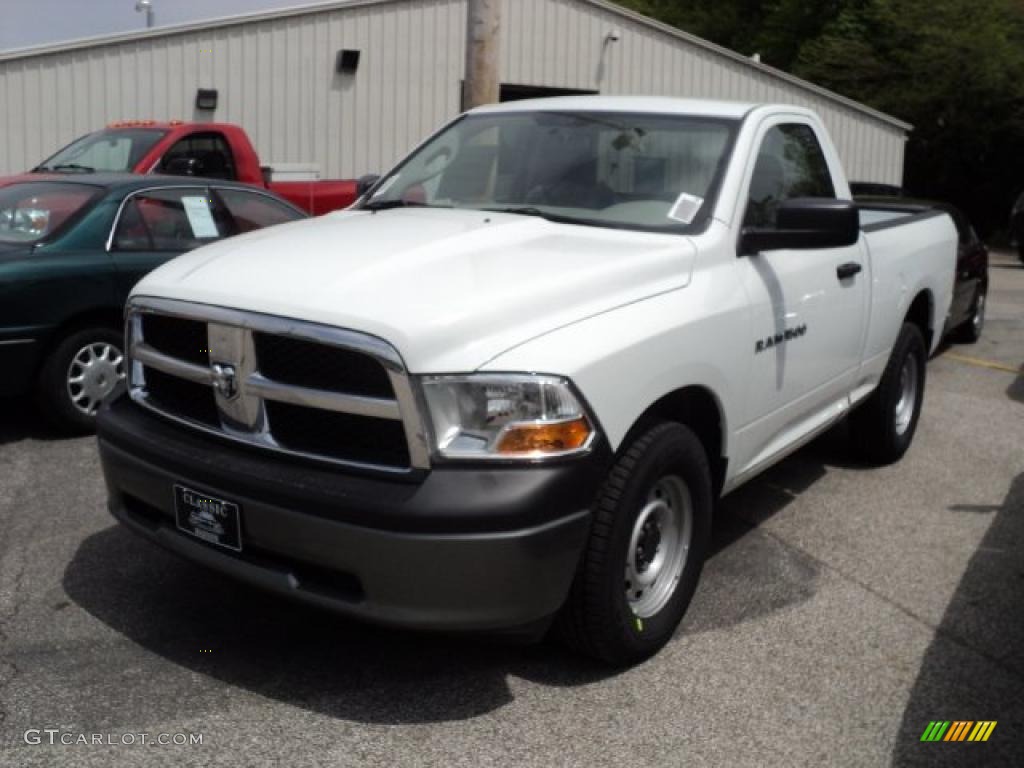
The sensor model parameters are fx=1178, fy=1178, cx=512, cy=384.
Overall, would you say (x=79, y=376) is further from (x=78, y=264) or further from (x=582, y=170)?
(x=582, y=170)

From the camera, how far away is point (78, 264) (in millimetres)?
6449

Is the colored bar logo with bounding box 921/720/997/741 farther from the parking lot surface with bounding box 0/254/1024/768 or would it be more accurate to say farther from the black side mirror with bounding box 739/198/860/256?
the black side mirror with bounding box 739/198/860/256

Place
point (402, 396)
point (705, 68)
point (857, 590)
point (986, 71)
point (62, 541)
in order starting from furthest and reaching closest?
point (986, 71) < point (705, 68) < point (62, 541) < point (857, 590) < point (402, 396)

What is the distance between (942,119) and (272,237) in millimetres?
27651

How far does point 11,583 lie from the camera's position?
4.44m

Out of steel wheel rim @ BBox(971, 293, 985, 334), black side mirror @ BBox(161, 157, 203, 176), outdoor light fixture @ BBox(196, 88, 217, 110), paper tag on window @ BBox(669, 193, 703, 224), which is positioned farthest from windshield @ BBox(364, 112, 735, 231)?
outdoor light fixture @ BBox(196, 88, 217, 110)

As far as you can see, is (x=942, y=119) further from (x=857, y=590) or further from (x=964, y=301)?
(x=857, y=590)

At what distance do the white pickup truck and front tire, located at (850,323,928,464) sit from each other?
3.99 ft

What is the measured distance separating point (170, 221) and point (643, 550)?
4365 mm

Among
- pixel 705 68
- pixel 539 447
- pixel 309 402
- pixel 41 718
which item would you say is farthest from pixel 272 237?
pixel 705 68

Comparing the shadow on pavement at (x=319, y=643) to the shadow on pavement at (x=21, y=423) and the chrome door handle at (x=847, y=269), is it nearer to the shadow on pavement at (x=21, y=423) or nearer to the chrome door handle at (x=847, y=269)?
the chrome door handle at (x=847, y=269)

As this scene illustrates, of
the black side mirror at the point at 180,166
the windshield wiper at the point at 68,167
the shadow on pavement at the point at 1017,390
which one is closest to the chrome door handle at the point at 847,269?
the shadow on pavement at the point at 1017,390

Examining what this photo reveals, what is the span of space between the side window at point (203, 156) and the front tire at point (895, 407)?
21.1ft

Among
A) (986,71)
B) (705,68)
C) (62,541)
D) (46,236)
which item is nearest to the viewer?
(62,541)
